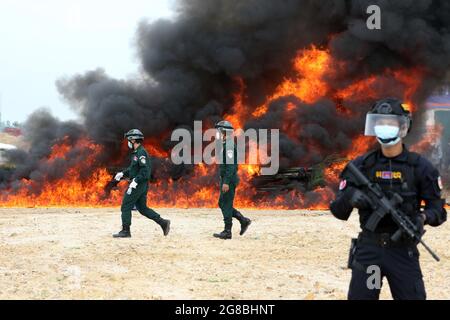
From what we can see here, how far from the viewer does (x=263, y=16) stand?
25.2 metres

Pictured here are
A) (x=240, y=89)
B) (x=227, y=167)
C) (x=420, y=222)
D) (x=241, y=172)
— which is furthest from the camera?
(x=240, y=89)

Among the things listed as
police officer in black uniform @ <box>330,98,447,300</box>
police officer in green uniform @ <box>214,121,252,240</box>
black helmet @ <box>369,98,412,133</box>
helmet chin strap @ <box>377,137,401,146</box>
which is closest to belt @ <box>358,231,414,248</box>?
police officer in black uniform @ <box>330,98,447,300</box>

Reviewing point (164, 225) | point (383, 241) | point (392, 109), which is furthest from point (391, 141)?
point (164, 225)

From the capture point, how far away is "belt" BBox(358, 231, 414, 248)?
11.9 ft

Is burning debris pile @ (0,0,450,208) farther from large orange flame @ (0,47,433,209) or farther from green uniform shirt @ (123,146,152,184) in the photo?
green uniform shirt @ (123,146,152,184)

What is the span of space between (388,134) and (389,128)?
42mm

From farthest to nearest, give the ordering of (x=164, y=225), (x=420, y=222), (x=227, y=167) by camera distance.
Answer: (x=164, y=225)
(x=227, y=167)
(x=420, y=222)

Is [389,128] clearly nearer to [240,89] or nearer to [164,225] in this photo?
[164,225]

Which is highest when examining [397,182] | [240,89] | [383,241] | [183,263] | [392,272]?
[240,89]

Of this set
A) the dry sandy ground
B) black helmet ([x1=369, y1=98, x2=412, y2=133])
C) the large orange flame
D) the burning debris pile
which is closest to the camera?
black helmet ([x1=369, y1=98, x2=412, y2=133])

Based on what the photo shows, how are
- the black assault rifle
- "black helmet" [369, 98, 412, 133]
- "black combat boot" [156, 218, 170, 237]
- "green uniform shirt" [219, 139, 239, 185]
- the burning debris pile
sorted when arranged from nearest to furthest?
1. the black assault rifle
2. "black helmet" [369, 98, 412, 133]
3. "green uniform shirt" [219, 139, 239, 185]
4. "black combat boot" [156, 218, 170, 237]
5. the burning debris pile

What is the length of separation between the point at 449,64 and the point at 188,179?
40.8 feet

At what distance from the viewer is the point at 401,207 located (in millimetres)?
3701

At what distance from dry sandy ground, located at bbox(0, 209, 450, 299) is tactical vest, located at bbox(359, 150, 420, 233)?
225 cm
